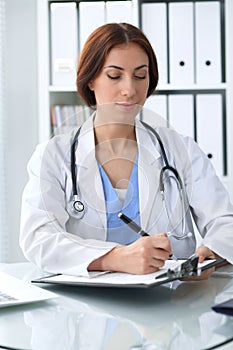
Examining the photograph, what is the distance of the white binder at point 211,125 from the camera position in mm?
2926

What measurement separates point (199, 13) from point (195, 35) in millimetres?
97

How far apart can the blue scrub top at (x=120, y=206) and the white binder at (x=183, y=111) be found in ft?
4.86

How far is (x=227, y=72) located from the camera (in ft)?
9.57

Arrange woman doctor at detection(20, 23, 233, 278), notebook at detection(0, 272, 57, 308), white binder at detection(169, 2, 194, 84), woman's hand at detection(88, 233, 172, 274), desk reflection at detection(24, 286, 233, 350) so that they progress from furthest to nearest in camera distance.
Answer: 1. white binder at detection(169, 2, 194, 84)
2. woman doctor at detection(20, 23, 233, 278)
3. woman's hand at detection(88, 233, 172, 274)
4. notebook at detection(0, 272, 57, 308)
5. desk reflection at detection(24, 286, 233, 350)

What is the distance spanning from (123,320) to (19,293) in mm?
229

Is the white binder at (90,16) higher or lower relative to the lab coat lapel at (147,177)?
higher

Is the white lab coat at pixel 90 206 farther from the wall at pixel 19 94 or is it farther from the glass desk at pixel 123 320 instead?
the wall at pixel 19 94

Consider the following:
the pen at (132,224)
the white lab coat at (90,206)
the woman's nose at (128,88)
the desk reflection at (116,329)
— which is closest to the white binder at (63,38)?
the white lab coat at (90,206)

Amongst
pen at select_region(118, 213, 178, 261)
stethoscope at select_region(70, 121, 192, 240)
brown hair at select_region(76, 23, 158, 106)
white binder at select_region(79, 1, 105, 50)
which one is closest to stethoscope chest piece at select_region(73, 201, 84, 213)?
stethoscope at select_region(70, 121, 192, 240)

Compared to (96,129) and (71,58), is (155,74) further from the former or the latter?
(71,58)

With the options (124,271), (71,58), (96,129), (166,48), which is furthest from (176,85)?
(124,271)

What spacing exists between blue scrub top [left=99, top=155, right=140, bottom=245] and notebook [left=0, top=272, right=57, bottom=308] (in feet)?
0.85

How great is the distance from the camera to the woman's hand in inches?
50.1

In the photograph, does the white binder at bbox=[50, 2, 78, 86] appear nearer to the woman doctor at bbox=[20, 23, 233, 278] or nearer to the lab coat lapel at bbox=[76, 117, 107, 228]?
the woman doctor at bbox=[20, 23, 233, 278]
